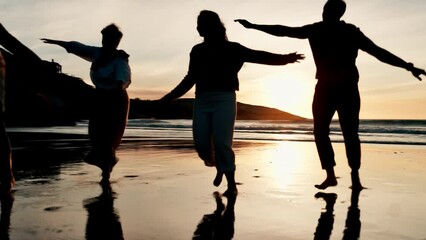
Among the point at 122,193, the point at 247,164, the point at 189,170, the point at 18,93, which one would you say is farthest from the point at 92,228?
the point at 247,164

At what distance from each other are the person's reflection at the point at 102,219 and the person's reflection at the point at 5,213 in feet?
1.87

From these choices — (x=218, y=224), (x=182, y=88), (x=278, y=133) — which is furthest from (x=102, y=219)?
(x=278, y=133)

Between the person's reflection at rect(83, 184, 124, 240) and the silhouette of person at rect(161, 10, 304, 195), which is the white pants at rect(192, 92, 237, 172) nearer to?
the silhouette of person at rect(161, 10, 304, 195)

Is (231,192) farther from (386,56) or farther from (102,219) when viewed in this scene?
(386,56)

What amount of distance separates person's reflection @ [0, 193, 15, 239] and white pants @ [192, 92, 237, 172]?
85.7 inches

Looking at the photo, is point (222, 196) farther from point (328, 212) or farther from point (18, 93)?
point (18, 93)

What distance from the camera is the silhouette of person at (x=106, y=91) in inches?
265

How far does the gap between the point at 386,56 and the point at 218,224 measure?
11.7ft

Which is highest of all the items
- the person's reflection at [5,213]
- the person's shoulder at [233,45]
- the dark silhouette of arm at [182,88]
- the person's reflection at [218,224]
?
the person's shoulder at [233,45]

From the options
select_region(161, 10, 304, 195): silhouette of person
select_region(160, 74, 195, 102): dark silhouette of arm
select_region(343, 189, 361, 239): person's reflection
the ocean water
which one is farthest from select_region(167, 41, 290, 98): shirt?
the ocean water

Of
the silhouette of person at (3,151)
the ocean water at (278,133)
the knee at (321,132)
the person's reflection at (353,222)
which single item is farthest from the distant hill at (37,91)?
the ocean water at (278,133)

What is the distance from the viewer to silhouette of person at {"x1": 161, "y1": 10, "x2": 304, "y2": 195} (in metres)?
5.94

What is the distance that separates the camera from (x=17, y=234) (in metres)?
3.59

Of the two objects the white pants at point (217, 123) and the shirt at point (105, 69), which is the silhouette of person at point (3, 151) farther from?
the white pants at point (217, 123)
